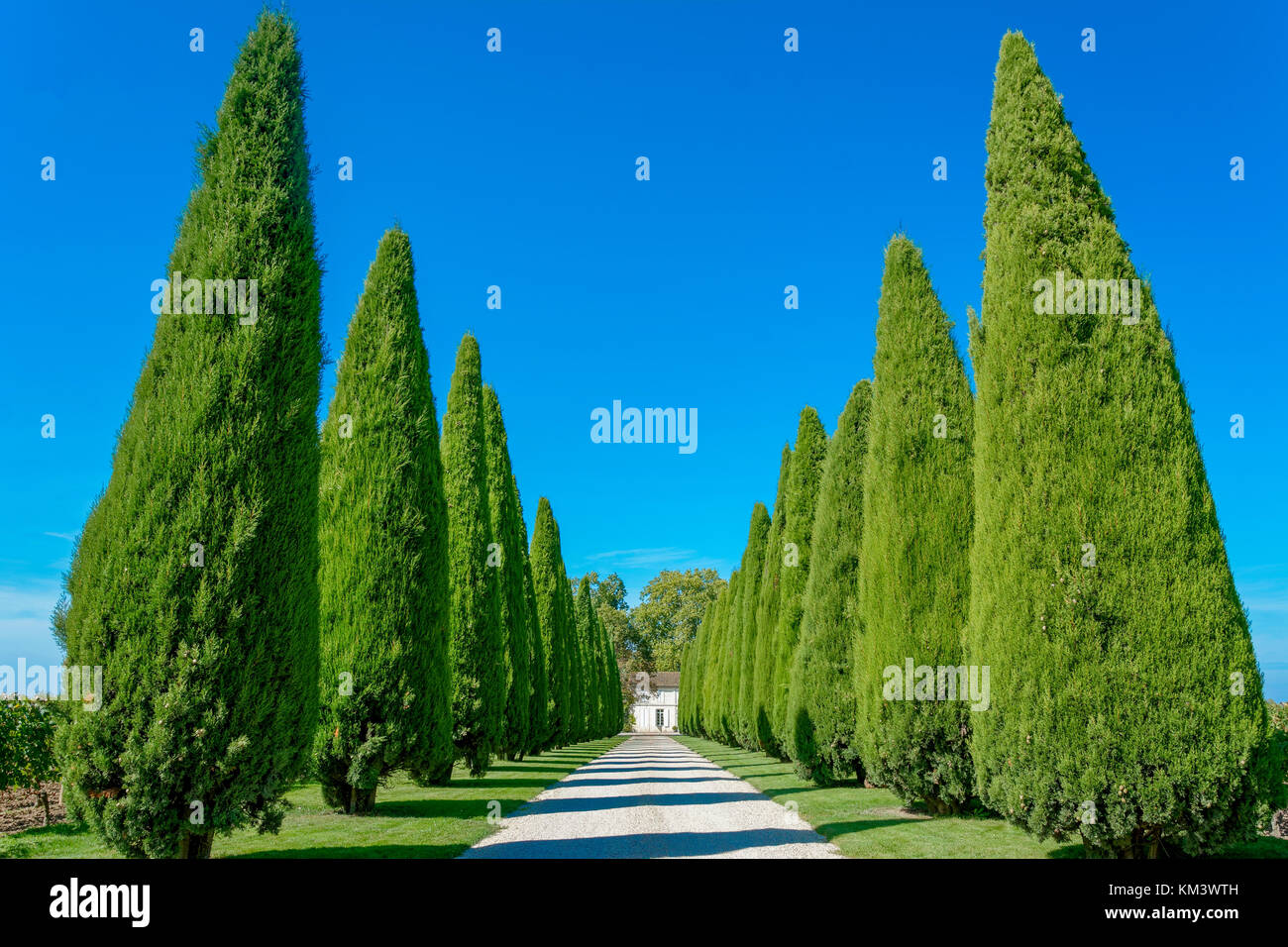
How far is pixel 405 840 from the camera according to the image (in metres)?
8.40

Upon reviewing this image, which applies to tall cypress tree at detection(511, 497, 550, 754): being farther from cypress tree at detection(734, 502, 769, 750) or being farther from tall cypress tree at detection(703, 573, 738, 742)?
tall cypress tree at detection(703, 573, 738, 742)

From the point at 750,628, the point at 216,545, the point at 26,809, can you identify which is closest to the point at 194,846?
the point at 216,545

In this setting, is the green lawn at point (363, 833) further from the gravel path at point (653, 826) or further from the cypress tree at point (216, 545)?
the cypress tree at point (216, 545)

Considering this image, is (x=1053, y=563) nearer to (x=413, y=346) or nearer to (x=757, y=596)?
(x=413, y=346)

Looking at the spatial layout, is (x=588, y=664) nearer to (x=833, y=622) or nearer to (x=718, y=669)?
(x=718, y=669)

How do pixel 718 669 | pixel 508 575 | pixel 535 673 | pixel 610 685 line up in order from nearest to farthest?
pixel 508 575, pixel 535 673, pixel 718 669, pixel 610 685

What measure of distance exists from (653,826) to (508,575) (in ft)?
36.1

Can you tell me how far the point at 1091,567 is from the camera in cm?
633

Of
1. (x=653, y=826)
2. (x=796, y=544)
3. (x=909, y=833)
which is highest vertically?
(x=796, y=544)

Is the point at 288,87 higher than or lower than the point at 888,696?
higher

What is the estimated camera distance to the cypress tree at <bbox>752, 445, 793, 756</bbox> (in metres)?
22.7

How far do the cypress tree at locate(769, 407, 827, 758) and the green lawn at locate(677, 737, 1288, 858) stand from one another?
612 centimetres
